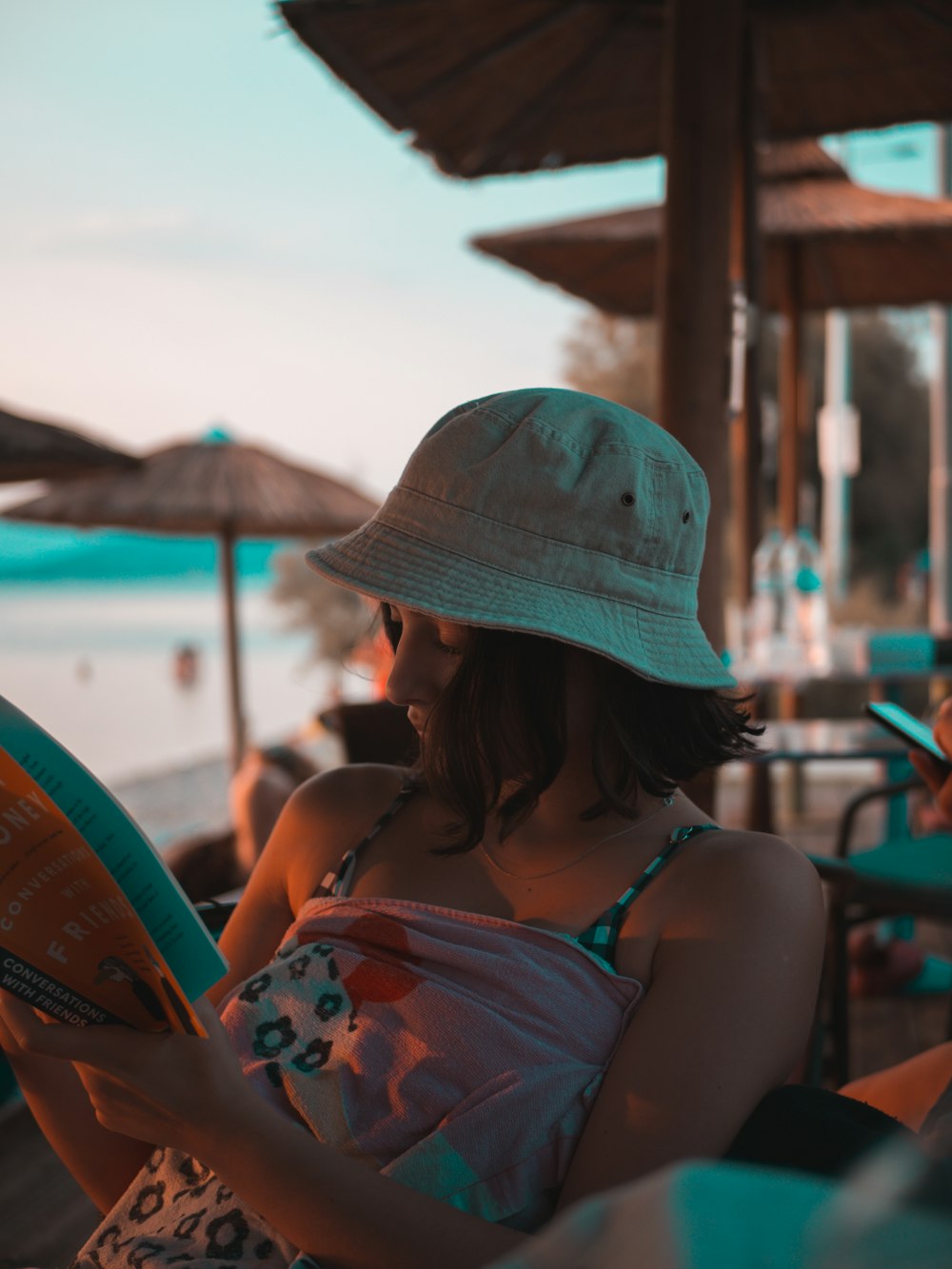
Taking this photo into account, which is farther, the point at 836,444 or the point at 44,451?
the point at 836,444

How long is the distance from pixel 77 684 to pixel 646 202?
2632cm

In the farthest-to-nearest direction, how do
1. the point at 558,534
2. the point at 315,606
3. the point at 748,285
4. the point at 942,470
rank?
the point at 315,606 → the point at 942,470 → the point at 748,285 → the point at 558,534

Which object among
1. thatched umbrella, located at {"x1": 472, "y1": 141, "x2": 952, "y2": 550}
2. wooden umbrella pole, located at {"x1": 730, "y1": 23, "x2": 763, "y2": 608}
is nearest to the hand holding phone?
wooden umbrella pole, located at {"x1": 730, "y1": 23, "x2": 763, "y2": 608}

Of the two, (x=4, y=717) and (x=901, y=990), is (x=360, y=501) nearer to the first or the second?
(x=901, y=990)

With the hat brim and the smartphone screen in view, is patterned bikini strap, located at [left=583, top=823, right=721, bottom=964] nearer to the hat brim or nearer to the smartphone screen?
the hat brim

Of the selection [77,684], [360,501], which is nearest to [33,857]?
[360,501]

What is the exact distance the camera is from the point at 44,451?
4656mm

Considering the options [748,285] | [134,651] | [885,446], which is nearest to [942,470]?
[748,285]

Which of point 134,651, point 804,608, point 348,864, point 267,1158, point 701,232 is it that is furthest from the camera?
point 134,651

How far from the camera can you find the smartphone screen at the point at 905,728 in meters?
1.70

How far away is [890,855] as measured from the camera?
2912 mm

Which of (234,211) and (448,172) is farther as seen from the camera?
(234,211)

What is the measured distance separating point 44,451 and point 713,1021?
13.9 ft

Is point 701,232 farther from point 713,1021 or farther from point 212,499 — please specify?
point 212,499
